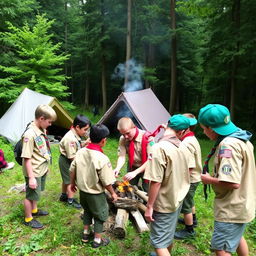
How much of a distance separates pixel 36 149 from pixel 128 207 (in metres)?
1.61

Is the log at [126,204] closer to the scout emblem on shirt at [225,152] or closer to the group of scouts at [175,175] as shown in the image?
the group of scouts at [175,175]

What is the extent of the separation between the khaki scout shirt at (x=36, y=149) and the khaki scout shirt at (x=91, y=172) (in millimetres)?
812

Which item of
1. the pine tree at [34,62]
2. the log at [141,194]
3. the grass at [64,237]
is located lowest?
the grass at [64,237]

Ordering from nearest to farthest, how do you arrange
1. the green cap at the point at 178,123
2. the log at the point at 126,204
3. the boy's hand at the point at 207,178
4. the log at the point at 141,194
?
the boy's hand at the point at 207,178 < the green cap at the point at 178,123 < the log at the point at 126,204 < the log at the point at 141,194

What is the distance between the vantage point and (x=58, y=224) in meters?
3.46

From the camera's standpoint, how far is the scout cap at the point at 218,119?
1975 mm

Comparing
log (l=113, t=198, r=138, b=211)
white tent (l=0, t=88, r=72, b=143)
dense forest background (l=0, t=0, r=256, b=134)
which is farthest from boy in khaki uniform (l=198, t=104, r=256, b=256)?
dense forest background (l=0, t=0, r=256, b=134)

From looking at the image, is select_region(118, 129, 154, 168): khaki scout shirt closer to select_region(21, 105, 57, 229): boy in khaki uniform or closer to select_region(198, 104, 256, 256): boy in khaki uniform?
select_region(21, 105, 57, 229): boy in khaki uniform

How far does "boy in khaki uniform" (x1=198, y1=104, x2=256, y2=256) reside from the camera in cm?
193

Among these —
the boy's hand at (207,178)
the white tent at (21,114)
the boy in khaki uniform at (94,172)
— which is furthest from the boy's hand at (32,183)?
the white tent at (21,114)

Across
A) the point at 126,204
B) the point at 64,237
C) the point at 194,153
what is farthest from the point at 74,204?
the point at 194,153

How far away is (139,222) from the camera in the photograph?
344cm

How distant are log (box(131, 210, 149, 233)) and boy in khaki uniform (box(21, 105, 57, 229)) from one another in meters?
1.39

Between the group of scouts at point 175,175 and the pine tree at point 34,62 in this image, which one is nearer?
the group of scouts at point 175,175
